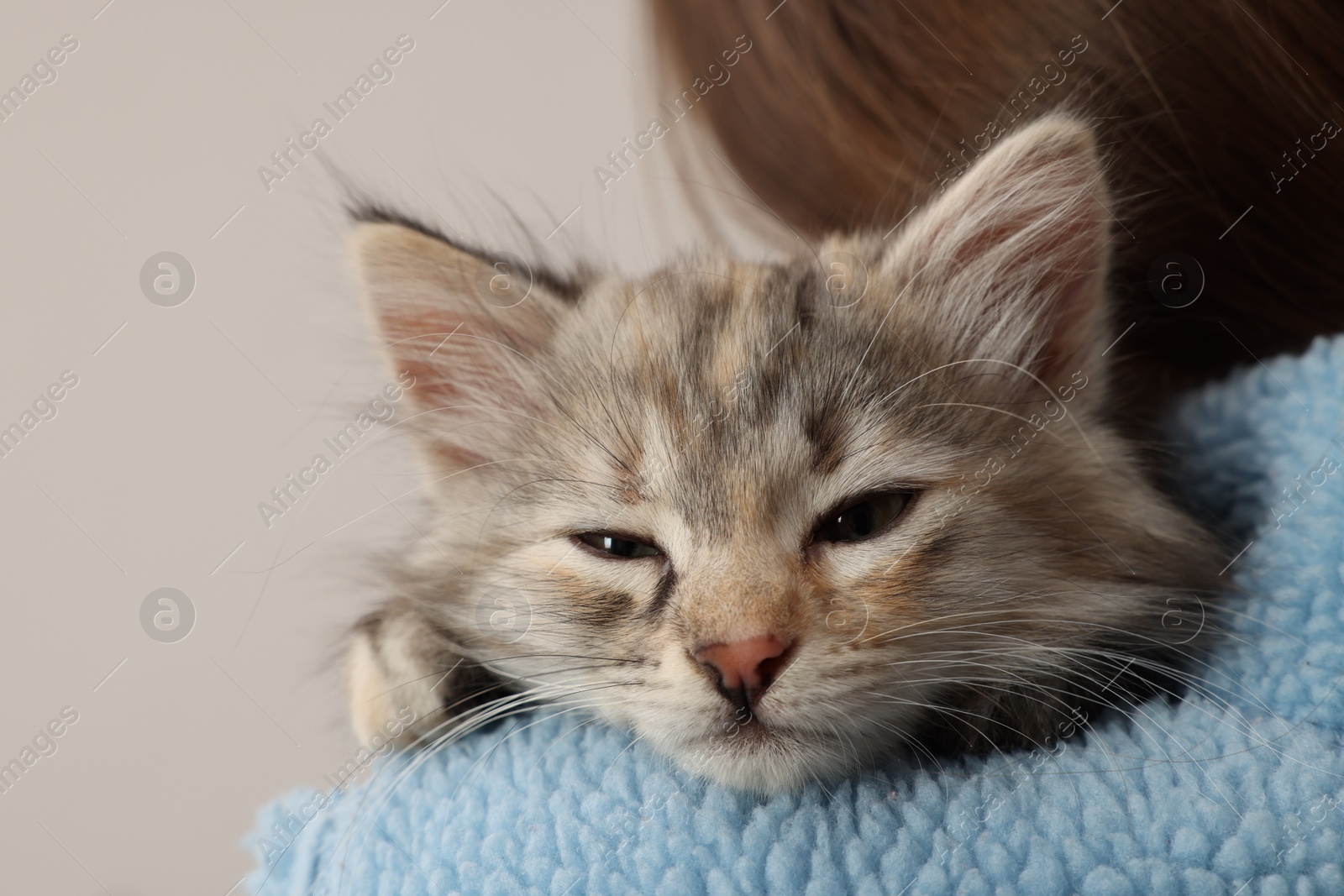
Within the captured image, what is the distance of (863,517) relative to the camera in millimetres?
1159

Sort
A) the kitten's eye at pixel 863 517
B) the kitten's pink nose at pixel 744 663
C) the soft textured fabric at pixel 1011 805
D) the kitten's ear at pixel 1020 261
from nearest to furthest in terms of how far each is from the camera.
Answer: the soft textured fabric at pixel 1011 805 → the kitten's pink nose at pixel 744 663 → the kitten's eye at pixel 863 517 → the kitten's ear at pixel 1020 261

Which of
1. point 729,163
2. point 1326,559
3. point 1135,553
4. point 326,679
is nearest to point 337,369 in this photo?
point 326,679

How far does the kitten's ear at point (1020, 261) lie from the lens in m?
1.24

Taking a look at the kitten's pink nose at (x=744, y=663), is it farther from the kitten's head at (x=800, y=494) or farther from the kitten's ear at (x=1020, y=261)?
the kitten's ear at (x=1020, y=261)

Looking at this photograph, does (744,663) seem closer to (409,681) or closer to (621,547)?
(621,547)

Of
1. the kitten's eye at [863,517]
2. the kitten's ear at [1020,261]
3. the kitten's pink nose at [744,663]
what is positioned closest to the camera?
the kitten's pink nose at [744,663]

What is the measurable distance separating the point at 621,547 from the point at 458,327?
0.42 m

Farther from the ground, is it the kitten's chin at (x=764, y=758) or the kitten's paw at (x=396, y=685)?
the kitten's paw at (x=396, y=685)

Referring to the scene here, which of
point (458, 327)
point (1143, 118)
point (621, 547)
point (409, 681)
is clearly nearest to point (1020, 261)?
point (1143, 118)

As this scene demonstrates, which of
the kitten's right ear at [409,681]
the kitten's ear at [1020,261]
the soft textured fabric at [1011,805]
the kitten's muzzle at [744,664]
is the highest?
the kitten's ear at [1020,261]

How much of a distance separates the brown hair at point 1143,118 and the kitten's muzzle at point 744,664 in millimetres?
757

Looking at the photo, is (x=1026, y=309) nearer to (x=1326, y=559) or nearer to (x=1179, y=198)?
(x=1179, y=198)

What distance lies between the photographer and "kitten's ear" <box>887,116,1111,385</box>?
4.08ft

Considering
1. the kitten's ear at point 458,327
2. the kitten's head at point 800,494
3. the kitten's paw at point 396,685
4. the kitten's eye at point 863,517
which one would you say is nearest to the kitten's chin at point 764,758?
the kitten's head at point 800,494
